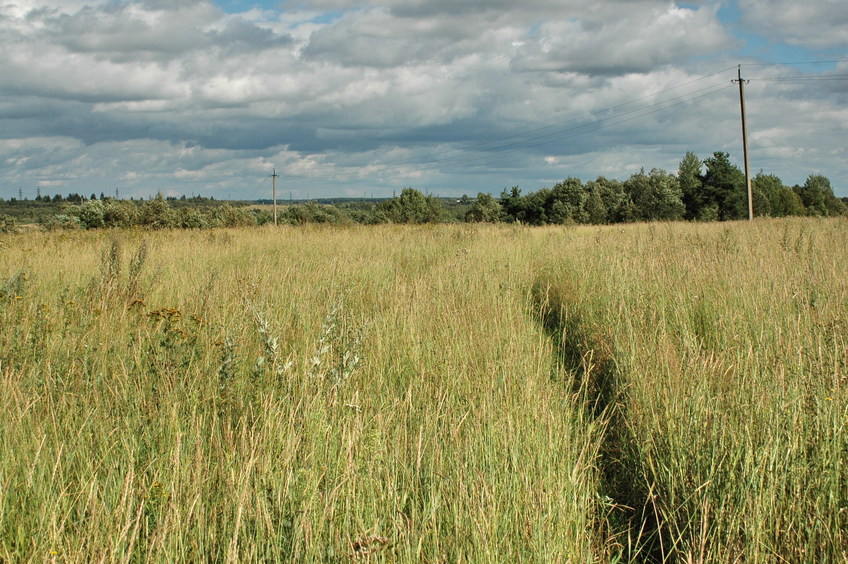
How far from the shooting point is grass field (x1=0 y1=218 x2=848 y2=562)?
7.86ft

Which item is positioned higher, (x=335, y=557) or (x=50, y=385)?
(x=50, y=385)

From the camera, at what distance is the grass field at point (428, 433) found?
2.40 m

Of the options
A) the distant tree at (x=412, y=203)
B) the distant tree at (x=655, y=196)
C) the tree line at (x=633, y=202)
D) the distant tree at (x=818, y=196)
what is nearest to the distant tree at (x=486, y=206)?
the tree line at (x=633, y=202)

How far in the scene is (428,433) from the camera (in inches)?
126

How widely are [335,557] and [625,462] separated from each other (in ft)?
7.62

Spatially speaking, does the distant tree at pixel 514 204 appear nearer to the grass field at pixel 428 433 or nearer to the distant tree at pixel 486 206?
the distant tree at pixel 486 206

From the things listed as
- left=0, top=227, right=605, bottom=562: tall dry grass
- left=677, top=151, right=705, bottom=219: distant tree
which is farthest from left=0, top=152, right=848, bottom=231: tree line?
left=0, top=227, right=605, bottom=562: tall dry grass

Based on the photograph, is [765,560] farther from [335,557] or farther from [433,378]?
[433,378]

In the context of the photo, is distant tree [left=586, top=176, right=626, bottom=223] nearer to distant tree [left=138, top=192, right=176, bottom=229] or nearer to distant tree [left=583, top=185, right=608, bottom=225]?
distant tree [left=583, top=185, right=608, bottom=225]

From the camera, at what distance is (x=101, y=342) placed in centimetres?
479

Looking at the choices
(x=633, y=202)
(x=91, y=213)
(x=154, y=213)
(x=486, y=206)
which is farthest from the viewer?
(x=486, y=206)

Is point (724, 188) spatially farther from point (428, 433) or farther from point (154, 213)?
point (428, 433)

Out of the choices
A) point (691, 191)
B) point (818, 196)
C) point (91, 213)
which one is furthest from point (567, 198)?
point (91, 213)

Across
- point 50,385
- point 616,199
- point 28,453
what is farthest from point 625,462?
point 616,199
